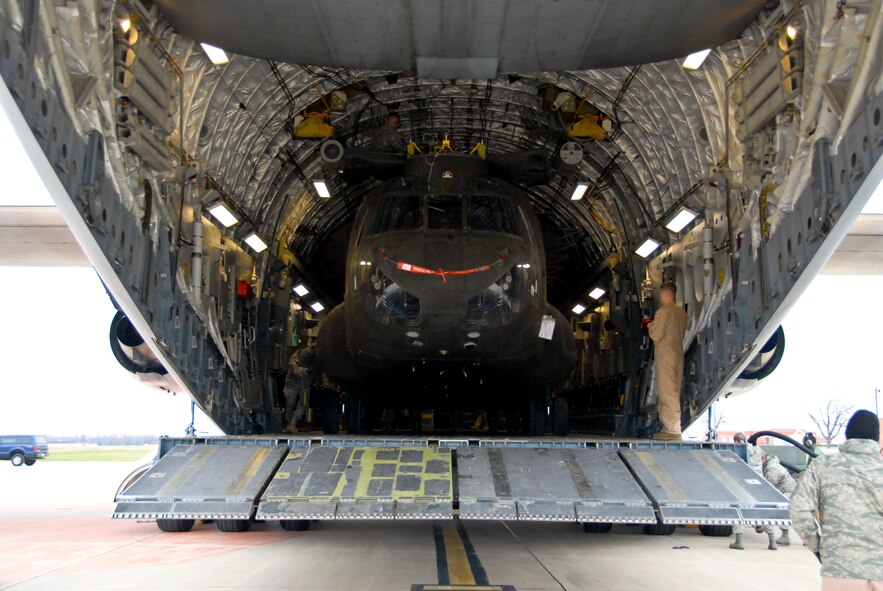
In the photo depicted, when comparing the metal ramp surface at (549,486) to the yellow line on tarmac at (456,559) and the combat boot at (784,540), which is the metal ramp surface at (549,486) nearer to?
the yellow line on tarmac at (456,559)

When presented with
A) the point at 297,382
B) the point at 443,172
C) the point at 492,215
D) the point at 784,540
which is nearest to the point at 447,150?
the point at 443,172

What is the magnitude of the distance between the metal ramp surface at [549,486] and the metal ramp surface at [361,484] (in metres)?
0.23

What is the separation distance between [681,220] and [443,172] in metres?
3.33

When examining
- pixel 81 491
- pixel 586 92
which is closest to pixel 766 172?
pixel 586 92

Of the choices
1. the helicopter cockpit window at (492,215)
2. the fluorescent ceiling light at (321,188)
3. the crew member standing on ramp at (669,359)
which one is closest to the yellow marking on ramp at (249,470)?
the helicopter cockpit window at (492,215)

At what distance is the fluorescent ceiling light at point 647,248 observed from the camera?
488 inches

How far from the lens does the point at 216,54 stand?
28.4ft

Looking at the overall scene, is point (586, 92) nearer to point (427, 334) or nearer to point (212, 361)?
point (427, 334)

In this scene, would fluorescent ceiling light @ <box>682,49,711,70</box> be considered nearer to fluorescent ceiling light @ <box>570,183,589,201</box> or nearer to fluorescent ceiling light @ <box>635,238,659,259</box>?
fluorescent ceiling light @ <box>635,238,659,259</box>

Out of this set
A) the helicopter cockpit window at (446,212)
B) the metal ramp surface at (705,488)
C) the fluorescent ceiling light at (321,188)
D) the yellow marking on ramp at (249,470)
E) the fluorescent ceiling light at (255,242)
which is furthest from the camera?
the fluorescent ceiling light at (321,188)

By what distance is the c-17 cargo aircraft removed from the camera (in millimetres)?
6391

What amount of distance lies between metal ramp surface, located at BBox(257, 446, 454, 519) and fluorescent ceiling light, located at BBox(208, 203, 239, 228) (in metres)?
3.87

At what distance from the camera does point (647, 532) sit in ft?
31.8

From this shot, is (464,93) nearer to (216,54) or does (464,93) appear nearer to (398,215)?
(398,215)
